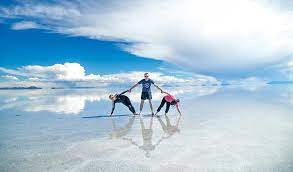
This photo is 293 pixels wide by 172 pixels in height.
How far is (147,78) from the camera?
13609 millimetres

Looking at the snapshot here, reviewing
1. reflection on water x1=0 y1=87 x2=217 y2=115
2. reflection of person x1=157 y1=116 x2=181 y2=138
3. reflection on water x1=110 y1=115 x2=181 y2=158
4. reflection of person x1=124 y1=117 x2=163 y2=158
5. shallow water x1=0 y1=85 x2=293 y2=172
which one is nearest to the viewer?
shallow water x1=0 y1=85 x2=293 y2=172

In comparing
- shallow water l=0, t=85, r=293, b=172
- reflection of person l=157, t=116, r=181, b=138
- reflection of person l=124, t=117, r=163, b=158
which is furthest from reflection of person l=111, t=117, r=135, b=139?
reflection of person l=157, t=116, r=181, b=138

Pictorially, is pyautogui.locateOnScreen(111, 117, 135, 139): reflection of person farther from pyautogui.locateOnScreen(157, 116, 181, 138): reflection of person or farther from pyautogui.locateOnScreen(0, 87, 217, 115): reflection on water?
pyautogui.locateOnScreen(0, 87, 217, 115): reflection on water

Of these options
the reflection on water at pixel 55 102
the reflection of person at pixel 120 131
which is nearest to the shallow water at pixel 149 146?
the reflection of person at pixel 120 131

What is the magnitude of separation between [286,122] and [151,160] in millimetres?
7638

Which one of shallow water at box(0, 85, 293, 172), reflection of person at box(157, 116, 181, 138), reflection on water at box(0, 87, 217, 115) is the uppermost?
reflection on water at box(0, 87, 217, 115)

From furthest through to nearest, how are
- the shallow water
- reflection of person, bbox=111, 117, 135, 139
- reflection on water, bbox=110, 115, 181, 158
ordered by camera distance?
1. reflection of person, bbox=111, 117, 135, 139
2. reflection on water, bbox=110, 115, 181, 158
3. the shallow water

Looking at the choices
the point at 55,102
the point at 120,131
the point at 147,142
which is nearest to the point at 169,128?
the point at 120,131

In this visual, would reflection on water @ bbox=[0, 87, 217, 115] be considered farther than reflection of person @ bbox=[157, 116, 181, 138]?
Yes

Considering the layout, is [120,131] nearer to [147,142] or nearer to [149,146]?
[147,142]

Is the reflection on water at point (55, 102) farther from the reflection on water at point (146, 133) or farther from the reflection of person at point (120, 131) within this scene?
the reflection on water at point (146, 133)

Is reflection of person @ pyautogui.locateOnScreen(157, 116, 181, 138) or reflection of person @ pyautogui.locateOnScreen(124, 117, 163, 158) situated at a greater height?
reflection of person @ pyautogui.locateOnScreen(157, 116, 181, 138)

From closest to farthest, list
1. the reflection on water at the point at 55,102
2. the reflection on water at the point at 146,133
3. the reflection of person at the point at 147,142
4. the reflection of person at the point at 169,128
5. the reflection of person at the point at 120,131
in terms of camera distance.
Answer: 1. the reflection of person at the point at 147,142
2. the reflection on water at the point at 146,133
3. the reflection of person at the point at 120,131
4. the reflection of person at the point at 169,128
5. the reflection on water at the point at 55,102

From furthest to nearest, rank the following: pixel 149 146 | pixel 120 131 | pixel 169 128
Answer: pixel 169 128 < pixel 120 131 < pixel 149 146
